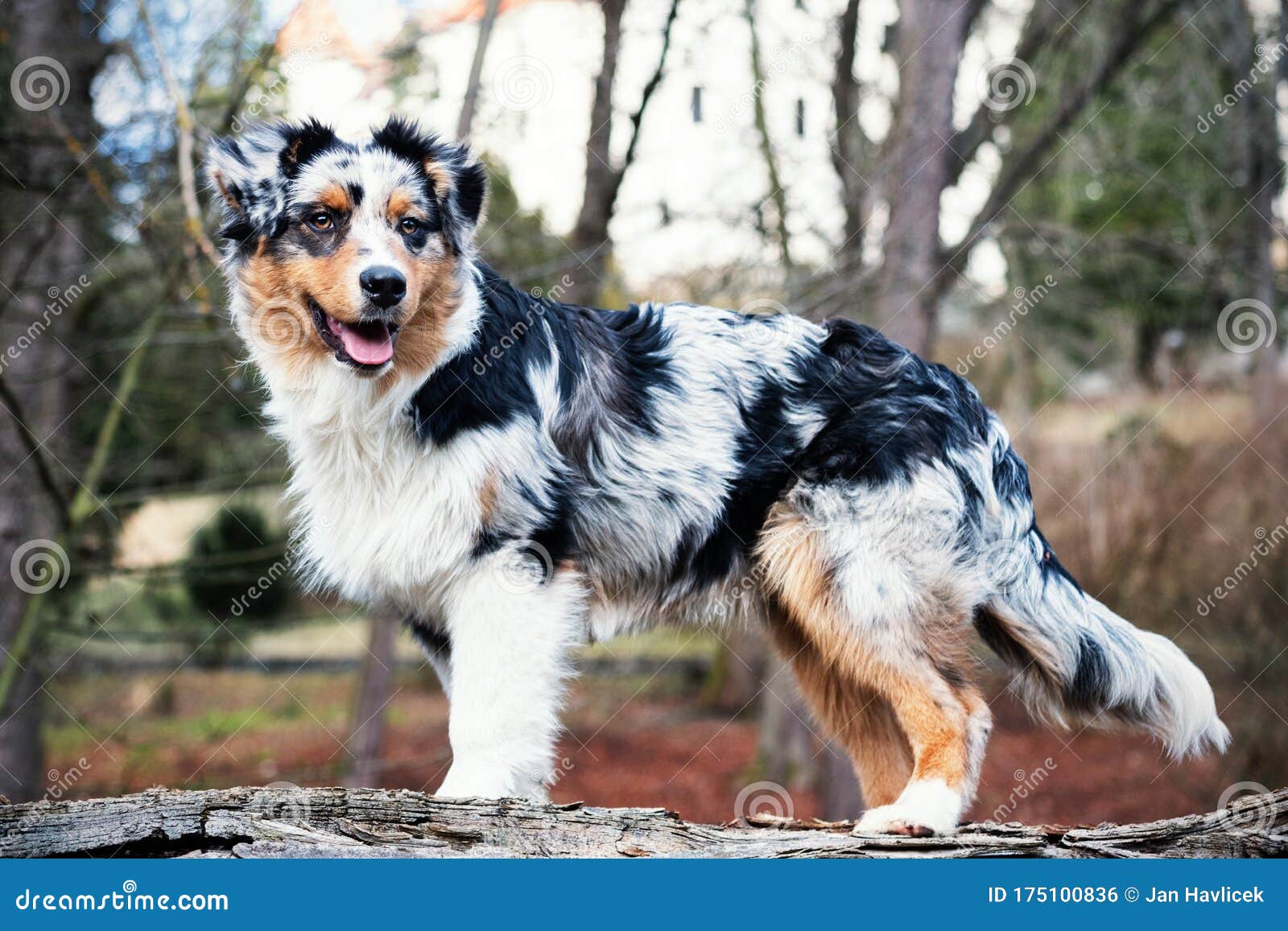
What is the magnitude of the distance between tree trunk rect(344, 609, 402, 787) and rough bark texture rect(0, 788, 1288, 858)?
20.1ft

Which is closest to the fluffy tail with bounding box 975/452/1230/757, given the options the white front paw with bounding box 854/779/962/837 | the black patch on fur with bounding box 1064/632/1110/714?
the black patch on fur with bounding box 1064/632/1110/714

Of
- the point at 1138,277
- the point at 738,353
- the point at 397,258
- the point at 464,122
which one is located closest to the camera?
the point at 397,258

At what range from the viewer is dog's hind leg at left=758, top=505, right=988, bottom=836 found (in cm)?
440

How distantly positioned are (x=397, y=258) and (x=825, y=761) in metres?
7.12

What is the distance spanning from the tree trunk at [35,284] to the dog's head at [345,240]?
431 cm

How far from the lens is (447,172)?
179 inches

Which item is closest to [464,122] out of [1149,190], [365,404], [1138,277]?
[365,404]

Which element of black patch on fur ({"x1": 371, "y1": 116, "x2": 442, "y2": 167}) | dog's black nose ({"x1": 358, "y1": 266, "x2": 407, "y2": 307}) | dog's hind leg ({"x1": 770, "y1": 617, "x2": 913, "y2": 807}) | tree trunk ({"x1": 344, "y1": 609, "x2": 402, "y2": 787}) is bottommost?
tree trunk ({"x1": 344, "y1": 609, "x2": 402, "y2": 787})

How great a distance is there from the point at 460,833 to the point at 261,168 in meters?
2.62

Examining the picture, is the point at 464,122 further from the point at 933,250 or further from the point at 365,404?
the point at 365,404

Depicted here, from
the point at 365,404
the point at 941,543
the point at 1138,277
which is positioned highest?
the point at 1138,277

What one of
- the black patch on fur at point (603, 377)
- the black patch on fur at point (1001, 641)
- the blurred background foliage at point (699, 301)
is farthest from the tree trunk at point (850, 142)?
the black patch on fur at point (1001, 641)

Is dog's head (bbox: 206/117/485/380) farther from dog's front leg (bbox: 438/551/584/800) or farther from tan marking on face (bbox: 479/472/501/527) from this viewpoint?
dog's front leg (bbox: 438/551/584/800)

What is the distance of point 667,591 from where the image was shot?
16.4 ft
